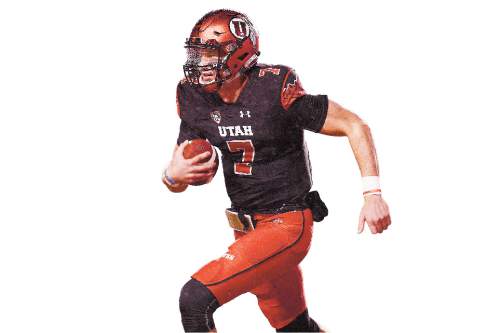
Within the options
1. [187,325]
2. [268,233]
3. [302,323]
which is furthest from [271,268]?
[302,323]

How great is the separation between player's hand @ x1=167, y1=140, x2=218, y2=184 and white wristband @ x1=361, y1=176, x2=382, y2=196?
706mm

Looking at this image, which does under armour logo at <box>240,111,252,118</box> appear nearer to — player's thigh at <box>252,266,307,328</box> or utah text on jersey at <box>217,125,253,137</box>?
utah text on jersey at <box>217,125,253,137</box>

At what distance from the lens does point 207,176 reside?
13.7ft

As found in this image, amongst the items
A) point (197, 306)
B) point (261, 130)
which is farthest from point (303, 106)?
point (197, 306)

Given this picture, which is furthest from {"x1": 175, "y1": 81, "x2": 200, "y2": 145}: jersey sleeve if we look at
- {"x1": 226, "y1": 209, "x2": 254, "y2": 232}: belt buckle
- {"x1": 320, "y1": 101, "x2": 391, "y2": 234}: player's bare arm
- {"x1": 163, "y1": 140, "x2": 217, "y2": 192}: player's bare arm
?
{"x1": 320, "y1": 101, "x2": 391, "y2": 234}: player's bare arm

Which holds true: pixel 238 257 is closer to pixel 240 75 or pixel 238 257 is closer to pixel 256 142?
pixel 256 142

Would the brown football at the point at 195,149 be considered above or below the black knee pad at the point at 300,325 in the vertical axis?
above

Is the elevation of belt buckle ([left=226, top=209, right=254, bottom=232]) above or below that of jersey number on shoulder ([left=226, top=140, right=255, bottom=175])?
below

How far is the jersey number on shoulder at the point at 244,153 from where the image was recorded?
4.14 meters

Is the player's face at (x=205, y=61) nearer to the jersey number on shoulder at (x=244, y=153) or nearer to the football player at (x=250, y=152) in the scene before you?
the football player at (x=250, y=152)

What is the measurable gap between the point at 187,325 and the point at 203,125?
0.93 metres

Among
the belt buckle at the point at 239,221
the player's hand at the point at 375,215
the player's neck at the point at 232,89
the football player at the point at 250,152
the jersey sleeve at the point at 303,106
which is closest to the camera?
the player's hand at the point at 375,215

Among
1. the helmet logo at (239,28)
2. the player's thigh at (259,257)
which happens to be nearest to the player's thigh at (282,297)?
the player's thigh at (259,257)

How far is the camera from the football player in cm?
386
